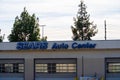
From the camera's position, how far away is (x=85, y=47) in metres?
50.4

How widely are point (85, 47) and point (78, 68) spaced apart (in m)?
2.50

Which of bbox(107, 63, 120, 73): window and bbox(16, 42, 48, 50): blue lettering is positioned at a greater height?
bbox(16, 42, 48, 50): blue lettering

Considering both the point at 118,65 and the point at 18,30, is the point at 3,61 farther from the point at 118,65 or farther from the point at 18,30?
the point at 18,30

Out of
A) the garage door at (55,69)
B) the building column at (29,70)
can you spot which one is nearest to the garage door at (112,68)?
the garage door at (55,69)

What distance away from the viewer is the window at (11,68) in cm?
5304

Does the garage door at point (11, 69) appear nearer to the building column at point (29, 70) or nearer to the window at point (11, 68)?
the window at point (11, 68)

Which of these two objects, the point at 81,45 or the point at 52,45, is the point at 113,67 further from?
the point at 52,45

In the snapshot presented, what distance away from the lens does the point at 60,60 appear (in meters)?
51.8

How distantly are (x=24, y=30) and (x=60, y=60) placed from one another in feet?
115

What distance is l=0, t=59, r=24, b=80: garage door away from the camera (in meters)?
53.0

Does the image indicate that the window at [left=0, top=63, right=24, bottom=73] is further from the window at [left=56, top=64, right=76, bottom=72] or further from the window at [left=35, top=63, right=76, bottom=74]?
the window at [left=56, top=64, right=76, bottom=72]

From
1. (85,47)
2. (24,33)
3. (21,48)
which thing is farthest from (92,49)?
(24,33)

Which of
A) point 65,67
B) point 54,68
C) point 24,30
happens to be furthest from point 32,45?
point 24,30

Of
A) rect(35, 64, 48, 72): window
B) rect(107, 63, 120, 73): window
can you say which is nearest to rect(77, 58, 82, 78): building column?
rect(107, 63, 120, 73): window
